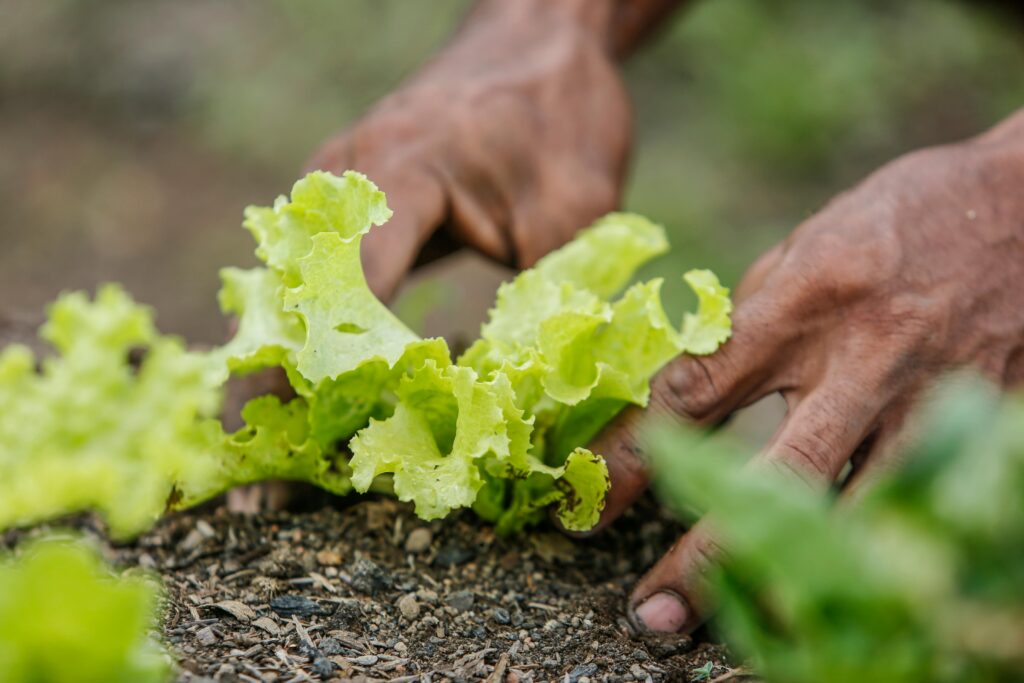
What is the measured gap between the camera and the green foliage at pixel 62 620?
0.85 metres

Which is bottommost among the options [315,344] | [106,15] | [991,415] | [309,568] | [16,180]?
[991,415]

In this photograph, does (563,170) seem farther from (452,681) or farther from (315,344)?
(452,681)

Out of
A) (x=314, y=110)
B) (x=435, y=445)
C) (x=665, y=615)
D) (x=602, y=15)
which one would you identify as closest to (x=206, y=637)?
(x=435, y=445)

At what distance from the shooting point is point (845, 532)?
0.77 meters

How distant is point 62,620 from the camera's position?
859 millimetres

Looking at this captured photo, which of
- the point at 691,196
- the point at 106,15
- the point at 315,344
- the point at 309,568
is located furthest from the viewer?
the point at 106,15

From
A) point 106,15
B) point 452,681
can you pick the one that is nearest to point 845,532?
point 452,681

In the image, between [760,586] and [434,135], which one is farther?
[434,135]

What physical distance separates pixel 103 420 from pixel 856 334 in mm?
1508

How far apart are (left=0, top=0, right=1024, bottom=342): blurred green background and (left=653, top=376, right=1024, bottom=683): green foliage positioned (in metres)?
3.96

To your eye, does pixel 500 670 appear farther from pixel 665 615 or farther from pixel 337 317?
pixel 337 317

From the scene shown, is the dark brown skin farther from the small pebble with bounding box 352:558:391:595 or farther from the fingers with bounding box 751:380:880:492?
the small pebble with bounding box 352:558:391:595

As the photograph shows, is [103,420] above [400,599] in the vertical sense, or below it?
above

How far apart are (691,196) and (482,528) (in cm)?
379
